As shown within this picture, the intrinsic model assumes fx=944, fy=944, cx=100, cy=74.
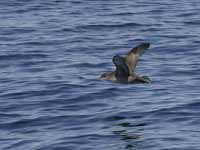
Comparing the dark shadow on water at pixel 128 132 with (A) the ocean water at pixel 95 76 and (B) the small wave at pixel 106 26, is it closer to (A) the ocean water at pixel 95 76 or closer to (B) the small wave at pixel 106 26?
(A) the ocean water at pixel 95 76

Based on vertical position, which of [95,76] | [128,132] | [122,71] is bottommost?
[128,132]

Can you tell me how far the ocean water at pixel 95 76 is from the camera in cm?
1852

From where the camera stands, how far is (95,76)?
77.5ft

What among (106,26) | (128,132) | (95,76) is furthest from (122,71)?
(106,26)

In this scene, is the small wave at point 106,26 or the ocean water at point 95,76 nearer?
the ocean water at point 95,76

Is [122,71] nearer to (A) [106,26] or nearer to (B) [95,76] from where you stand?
(B) [95,76]

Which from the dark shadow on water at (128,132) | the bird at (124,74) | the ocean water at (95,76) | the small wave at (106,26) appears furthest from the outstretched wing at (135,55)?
the small wave at (106,26)

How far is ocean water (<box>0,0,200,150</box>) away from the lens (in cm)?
1852

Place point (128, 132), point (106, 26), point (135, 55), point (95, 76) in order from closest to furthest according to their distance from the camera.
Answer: point (128, 132) < point (135, 55) < point (95, 76) < point (106, 26)

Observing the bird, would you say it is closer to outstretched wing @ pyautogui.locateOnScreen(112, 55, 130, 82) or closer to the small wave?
outstretched wing @ pyautogui.locateOnScreen(112, 55, 130, 82)

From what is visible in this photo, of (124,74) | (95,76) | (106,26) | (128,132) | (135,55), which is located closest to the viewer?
(128,132)

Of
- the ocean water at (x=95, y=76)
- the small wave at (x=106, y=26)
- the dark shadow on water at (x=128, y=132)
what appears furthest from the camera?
the small wave at (x=106, y=26)

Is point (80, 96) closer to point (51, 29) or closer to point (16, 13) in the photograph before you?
point (51, 29)

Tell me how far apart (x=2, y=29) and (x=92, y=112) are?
9943 mm
